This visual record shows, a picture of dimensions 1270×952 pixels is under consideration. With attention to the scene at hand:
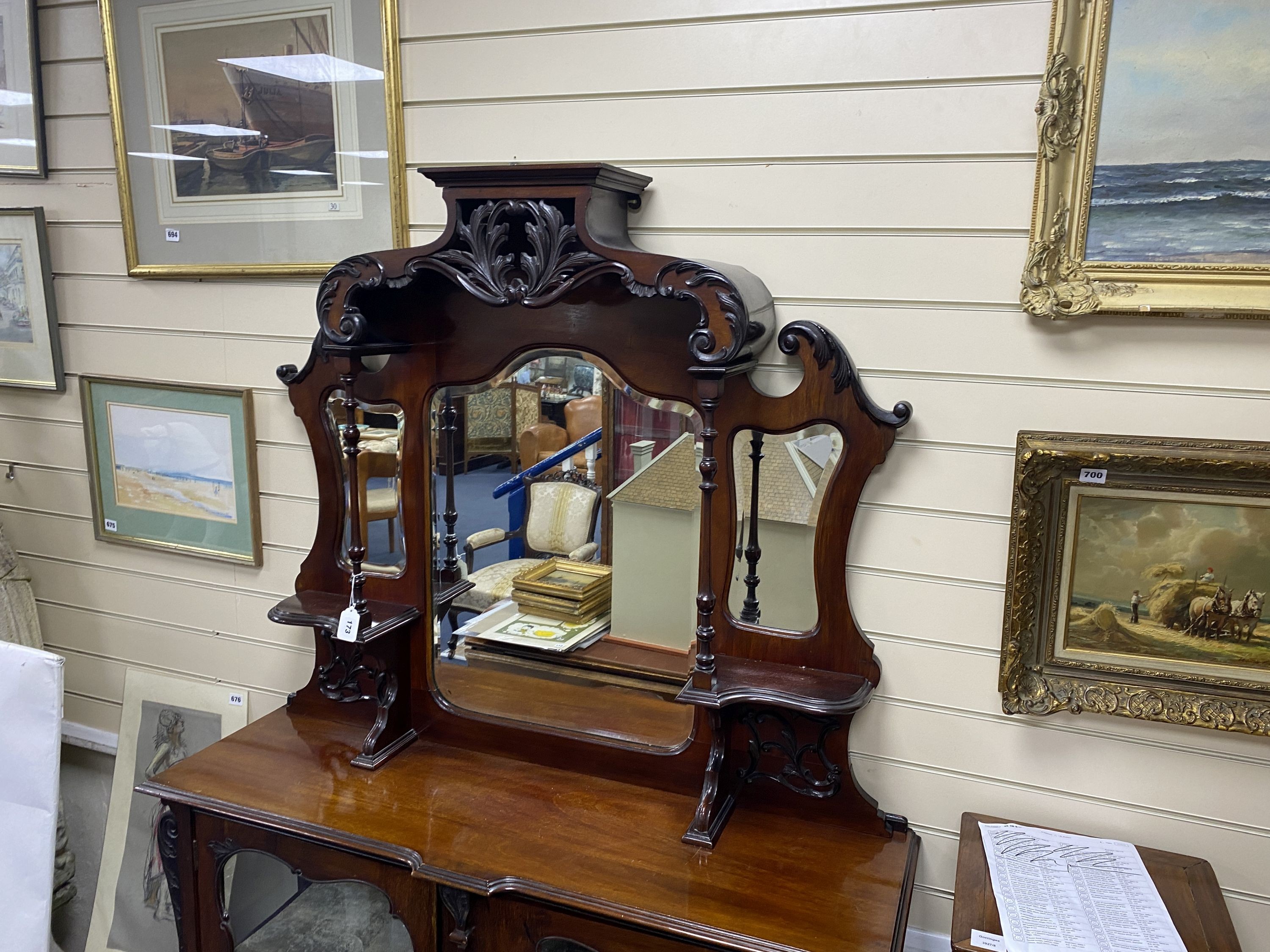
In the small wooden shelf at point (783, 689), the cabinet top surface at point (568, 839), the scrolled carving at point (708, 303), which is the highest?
the scrolled carving at point (708, 303)

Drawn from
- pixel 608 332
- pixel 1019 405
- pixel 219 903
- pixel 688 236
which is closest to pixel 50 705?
pixel 219 903

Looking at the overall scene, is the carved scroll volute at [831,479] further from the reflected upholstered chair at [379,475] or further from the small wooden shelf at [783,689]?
the reflected upholstered chair at [379,475]

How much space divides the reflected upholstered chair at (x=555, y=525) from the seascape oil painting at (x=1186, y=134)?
0.96 meters

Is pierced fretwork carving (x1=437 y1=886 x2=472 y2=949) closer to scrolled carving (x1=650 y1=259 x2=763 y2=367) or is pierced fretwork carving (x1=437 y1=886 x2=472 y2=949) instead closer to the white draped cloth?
scrolled carving (x1=650 y1=259 x2=763 y2=367)

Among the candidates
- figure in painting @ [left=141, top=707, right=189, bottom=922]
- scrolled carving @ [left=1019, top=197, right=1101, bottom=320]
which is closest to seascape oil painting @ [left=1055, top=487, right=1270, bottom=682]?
scrolled carving @ [left=1019, top=197, right=1101, bottom=320]

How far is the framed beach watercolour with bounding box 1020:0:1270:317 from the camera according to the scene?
1.30 m

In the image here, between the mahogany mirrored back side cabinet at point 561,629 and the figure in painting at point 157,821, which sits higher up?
the mahogany mirrored back side cabinet at point 561,629

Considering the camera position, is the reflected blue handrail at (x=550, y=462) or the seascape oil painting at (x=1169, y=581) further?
the reflected blue handrail at (x=550, y=462)

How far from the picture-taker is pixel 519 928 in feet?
4.70

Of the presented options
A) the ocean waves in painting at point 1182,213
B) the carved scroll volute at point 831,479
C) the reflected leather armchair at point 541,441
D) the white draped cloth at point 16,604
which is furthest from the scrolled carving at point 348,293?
the white draped cloth at point 16,604

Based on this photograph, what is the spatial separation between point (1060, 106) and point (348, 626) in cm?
147

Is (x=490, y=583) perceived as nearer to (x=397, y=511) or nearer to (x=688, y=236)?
(x=397, y=511)

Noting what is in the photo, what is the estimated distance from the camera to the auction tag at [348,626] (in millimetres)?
1708

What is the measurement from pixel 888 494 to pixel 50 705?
129 cm
